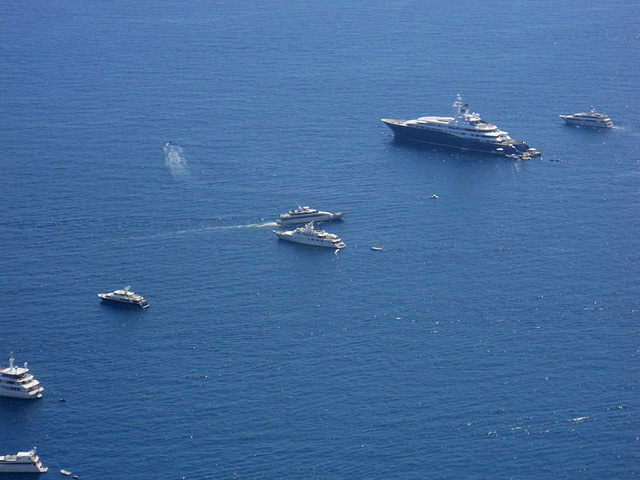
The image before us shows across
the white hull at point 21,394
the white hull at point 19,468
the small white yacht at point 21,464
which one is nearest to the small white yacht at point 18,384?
the white hull at point 21,394

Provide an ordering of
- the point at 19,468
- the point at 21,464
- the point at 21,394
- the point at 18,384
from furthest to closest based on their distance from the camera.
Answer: the point at 21,394, the point at 18,384, the point at 19,468, the point at 21,464

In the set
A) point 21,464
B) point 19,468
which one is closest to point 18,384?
point 19,468

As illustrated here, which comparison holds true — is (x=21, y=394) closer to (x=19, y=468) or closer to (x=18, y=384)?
(x=18, y=384)

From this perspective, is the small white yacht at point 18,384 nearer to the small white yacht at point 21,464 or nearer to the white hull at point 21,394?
the white hull at point 21,394

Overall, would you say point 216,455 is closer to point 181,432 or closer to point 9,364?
point 181,432

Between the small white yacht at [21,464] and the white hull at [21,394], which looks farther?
the white hull at [21,394]

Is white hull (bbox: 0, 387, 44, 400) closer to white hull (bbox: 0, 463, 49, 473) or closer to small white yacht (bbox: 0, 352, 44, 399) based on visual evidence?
small white yacht (bbox: 0, 352, 44, 399)
